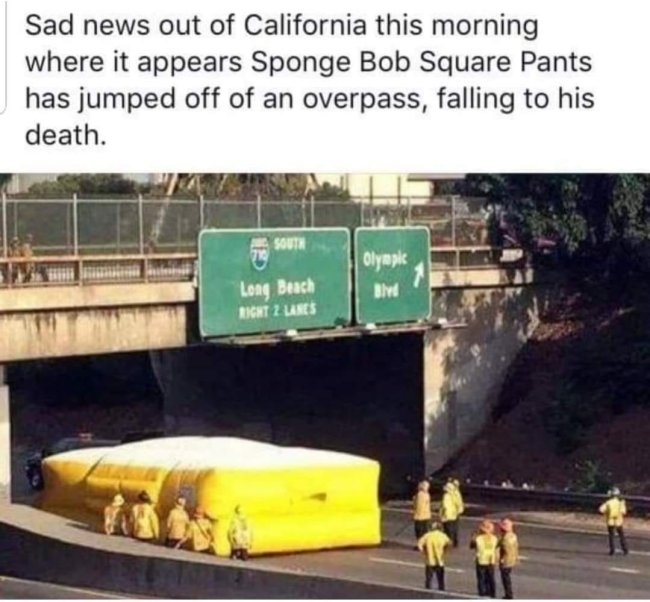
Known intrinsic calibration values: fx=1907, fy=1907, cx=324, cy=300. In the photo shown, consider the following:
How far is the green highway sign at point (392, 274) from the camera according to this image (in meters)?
31.7

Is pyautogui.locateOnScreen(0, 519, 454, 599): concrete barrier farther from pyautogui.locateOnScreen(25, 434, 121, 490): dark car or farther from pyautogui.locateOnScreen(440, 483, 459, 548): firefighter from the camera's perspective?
pyautogui.locateOnScreen(25, 434, 121, 490): dark car

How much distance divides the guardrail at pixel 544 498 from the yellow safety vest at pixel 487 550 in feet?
32.8

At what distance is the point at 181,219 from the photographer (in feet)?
99.0

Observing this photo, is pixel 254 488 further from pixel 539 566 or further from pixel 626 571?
pixel 626 571

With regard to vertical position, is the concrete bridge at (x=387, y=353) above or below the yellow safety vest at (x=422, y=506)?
above

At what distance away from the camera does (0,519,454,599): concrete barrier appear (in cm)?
1888

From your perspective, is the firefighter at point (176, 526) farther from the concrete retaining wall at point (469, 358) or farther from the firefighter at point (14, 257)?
the concrete retaining wall at point (469, 358)

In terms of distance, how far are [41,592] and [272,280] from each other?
9.72 metres

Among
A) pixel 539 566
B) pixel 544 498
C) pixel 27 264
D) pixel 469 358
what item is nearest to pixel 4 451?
pixel 27 264

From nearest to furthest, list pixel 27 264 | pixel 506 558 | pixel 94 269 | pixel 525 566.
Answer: pixel 506 558 → pixel 525 566 → pixel 27 264 → pixel 94 269

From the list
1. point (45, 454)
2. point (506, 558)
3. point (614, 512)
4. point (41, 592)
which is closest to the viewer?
point (506, 558)

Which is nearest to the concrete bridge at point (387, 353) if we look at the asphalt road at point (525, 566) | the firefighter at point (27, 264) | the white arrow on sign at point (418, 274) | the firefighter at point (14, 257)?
the white arrow on sign at point (418, 274)

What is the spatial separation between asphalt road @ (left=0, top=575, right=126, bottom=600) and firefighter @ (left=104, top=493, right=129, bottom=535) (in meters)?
2.75
